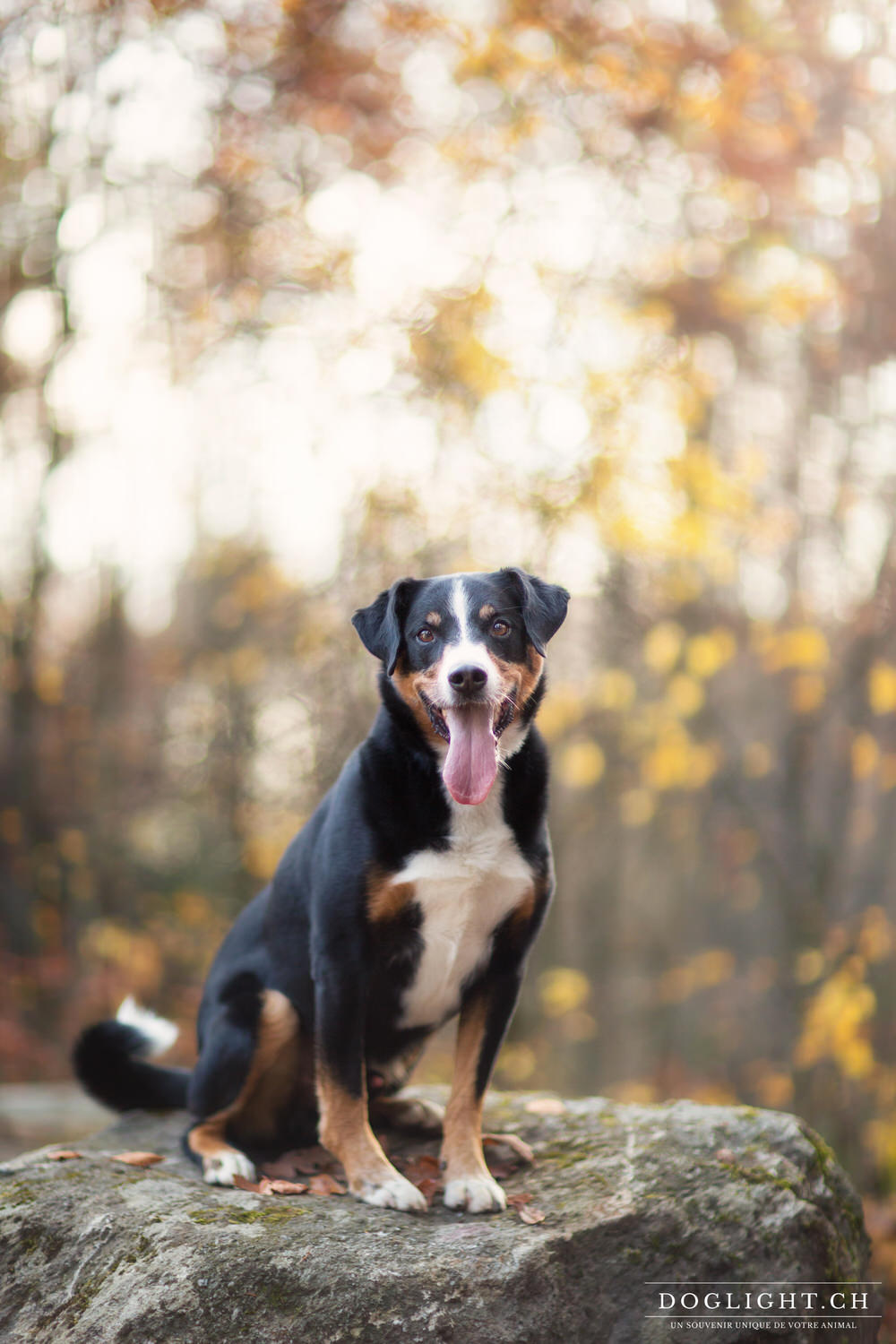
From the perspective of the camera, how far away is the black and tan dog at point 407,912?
127 inches

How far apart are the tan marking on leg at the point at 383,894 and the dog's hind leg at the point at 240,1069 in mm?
563

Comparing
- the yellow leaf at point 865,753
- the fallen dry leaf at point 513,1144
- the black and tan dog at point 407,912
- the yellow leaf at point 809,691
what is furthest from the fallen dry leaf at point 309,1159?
the yellow leaf at point 809,691

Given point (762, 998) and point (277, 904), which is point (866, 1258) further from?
point (762, 998)

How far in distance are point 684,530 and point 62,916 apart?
6.76m

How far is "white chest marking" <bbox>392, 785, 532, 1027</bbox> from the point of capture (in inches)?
128

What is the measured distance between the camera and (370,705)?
321 inches

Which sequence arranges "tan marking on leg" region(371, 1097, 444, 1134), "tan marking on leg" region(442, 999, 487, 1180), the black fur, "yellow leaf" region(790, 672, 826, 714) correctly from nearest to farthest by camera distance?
1. "tan marking on leg" region(442, 999, 487, 1180)
2. "tan marking on leg" region(371, 1097, 444, 1134)
3. the black fur
4. "yellow leaf" region(790, 672, 826, 714)

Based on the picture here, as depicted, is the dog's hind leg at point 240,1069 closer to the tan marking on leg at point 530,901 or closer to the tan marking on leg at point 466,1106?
the tan marking on leg at point 466,1106

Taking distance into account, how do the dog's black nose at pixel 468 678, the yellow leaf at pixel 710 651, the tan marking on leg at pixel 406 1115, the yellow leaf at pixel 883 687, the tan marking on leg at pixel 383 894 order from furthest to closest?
the yellow leaf at pixel 710 651
the yellow leaf at pixel 883 687
the tan marking on leg at pixel 406 1115
the tan marking on leg at pixel 383 894
the dog's black nose at pixel 468 678

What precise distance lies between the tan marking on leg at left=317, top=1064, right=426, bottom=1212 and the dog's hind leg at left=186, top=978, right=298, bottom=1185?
30 centimetres

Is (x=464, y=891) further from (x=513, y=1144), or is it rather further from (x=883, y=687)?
(x=883, y=687)

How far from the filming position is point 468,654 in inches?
125

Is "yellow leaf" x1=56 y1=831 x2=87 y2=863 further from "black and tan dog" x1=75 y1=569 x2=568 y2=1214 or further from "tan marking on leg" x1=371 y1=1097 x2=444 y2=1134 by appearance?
"tan marking on leg" x1=371 y1=1097 x2=444 y2=1134

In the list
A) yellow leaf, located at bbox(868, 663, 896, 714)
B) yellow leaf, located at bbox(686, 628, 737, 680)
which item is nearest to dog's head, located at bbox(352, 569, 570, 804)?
yellow leaf, located at bbox(868, 663, 896, 714)
